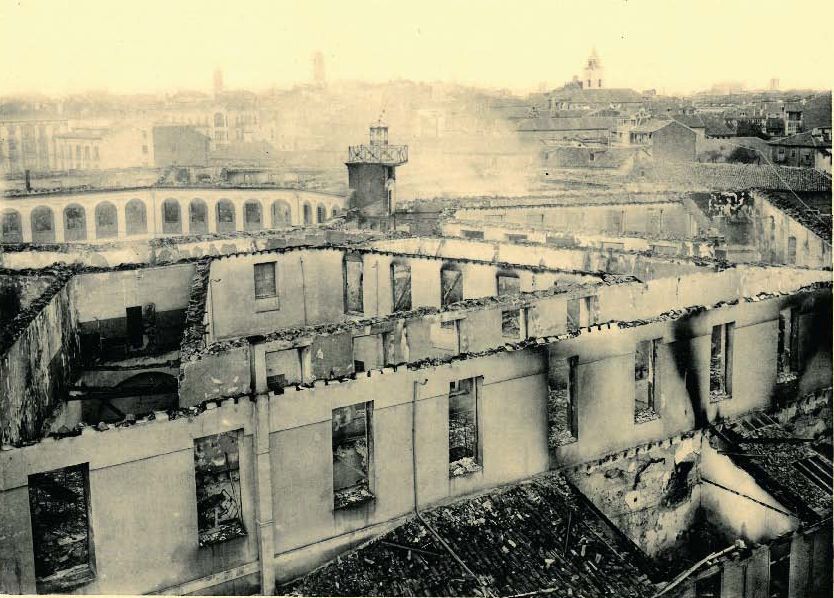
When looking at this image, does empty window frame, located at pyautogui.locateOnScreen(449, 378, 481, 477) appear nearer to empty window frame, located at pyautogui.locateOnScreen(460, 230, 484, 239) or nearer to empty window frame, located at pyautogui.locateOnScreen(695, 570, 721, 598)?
empty window frame, located at pyautogui.locateOnScreen(695, 570, 721, 598)

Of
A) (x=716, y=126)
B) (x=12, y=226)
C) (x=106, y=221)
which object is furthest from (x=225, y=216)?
(x=716, y=126)

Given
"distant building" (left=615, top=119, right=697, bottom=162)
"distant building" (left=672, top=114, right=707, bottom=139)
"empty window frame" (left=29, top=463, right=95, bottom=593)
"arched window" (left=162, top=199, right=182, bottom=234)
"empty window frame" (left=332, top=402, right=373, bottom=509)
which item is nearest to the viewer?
"empty window frame" (left=29, top=463, right=95, bottom=593)

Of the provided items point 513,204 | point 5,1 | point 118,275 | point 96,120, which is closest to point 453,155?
point 513,204

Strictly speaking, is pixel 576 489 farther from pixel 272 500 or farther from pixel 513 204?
pixel 513 204

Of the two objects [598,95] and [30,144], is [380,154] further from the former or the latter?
[30,144]

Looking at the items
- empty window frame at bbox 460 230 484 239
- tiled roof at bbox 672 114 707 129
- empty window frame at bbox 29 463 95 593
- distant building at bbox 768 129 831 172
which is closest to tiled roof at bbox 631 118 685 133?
tiled roof at bbox 672 114 707 129
